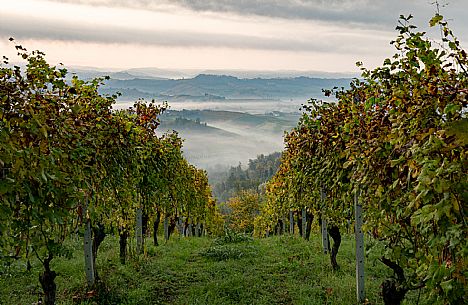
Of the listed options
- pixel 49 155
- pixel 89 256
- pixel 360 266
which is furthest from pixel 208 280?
pixel 49 155

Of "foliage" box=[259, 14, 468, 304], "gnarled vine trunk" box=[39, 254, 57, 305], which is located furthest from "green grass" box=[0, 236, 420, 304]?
"foliage" box=[259, 14, 468, 304]

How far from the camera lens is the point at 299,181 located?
12438 mm

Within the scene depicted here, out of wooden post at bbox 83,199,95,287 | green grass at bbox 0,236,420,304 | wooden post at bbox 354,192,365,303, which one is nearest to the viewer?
wooden post at bbox 354,192,365,303

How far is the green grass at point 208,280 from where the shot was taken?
10266mm

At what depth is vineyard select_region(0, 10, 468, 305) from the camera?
324cm

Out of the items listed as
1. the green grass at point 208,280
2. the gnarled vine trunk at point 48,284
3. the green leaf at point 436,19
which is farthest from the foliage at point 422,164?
the gnarled vine trunk at point 48,284

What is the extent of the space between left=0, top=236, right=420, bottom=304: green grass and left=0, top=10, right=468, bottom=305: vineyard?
0.08m

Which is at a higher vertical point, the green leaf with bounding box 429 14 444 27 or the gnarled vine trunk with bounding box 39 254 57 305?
the green leaf with bounding box 429 14 444 27

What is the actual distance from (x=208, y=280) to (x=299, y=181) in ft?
14.0

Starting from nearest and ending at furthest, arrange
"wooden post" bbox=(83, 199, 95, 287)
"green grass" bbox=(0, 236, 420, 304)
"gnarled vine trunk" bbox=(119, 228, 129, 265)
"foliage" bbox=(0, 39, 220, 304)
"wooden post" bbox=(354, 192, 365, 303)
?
"foliage" bbox=(0, 39, 220, 304)
"wooden post" bbox=(354, 192, 365, 303)
"wooden post" bbox=(83, 199, 95, 287)
"green grass" bbox=(0, 236, 420, 304)
"gnarled vine trunk" bbox=(119, 228, 129, 265)

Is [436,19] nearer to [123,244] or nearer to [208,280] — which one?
[208,280]

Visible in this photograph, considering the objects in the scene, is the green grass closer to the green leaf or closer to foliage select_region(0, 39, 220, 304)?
foliage select_region(0, 39, 220, 304)

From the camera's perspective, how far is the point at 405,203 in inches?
175

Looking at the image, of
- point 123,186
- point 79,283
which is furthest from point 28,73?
point 79,283
